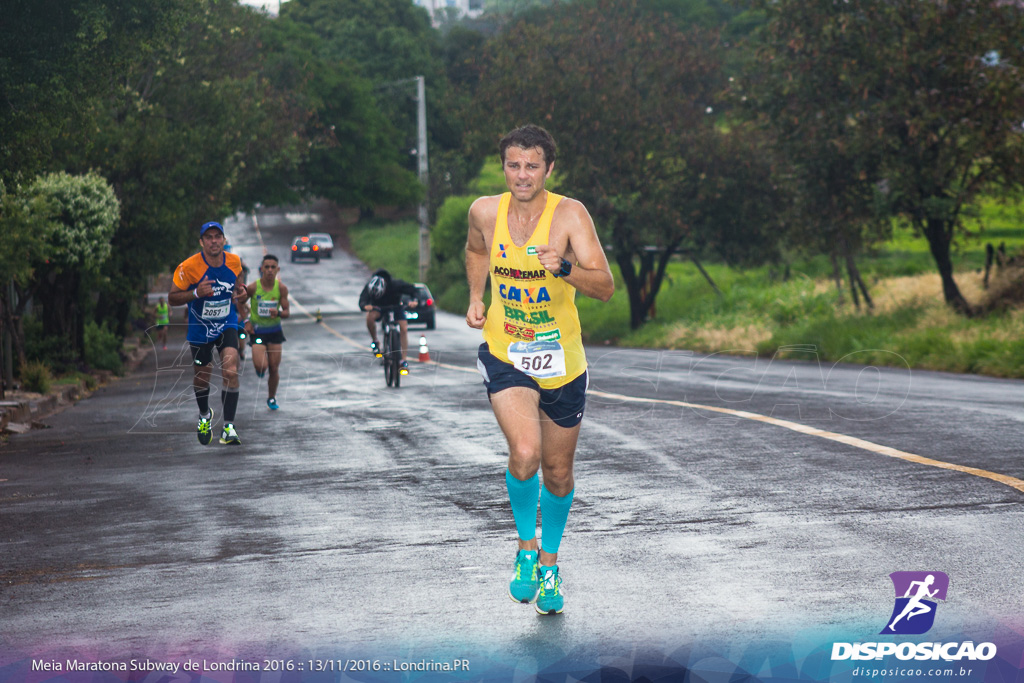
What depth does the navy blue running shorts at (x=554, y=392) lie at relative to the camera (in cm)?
605

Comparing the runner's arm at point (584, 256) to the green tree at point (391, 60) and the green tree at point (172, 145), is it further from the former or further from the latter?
the green tree at point (391, 60)

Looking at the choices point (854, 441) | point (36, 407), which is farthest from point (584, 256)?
point (36, 407)

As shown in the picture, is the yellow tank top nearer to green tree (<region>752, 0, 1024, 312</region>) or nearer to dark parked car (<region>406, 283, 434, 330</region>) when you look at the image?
green tree (<region>752, 0, 1024, 312</region>)

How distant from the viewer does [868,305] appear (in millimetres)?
29219

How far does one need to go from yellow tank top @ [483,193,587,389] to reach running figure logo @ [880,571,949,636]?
1.75 metres

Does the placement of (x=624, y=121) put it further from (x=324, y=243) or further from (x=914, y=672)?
(x=324, y=243)

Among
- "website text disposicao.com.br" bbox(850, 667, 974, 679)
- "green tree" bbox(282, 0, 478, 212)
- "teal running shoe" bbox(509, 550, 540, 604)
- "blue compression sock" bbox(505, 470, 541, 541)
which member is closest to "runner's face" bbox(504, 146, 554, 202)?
"blue compression sock" bbox(505, 470, 541, 541)

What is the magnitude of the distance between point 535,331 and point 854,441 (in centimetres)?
554

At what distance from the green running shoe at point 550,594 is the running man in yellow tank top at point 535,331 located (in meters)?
0.10

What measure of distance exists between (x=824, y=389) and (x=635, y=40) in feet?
79.3

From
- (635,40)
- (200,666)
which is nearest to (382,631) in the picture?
(200,666)

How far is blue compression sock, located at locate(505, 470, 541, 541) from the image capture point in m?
6.01

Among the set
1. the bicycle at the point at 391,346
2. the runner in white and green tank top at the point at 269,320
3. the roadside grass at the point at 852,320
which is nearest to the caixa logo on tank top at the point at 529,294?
the runner in white and green tank top at the point at 269,320

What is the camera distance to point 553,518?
611 centimetres
